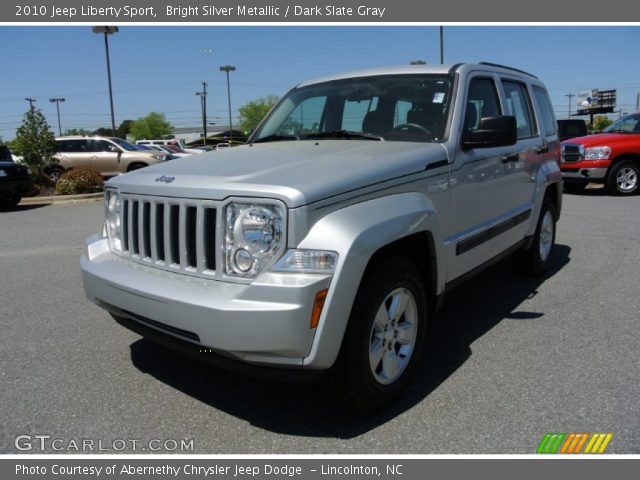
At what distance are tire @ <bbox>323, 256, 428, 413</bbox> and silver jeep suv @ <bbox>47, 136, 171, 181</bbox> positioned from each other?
16.9 metres

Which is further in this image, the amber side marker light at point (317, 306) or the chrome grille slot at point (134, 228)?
the chrome grille slot at point (134, 228)

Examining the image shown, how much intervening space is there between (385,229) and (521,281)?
3.22 m

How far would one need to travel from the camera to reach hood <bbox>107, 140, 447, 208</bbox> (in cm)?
258

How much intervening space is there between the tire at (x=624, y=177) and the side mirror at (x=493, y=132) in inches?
381

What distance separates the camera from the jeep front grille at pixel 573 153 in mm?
12056

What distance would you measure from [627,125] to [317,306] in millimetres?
12542

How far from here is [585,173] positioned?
11961 millimetres

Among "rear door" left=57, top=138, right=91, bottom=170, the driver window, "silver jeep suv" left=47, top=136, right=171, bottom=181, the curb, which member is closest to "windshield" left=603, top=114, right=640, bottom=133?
the driver window

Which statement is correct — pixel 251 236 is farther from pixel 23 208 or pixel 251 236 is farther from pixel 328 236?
pixel 23 208

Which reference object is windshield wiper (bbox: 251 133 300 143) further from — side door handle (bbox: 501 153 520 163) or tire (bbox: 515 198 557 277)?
tire (bbox: 515 198 557 277)

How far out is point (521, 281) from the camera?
5441 mm

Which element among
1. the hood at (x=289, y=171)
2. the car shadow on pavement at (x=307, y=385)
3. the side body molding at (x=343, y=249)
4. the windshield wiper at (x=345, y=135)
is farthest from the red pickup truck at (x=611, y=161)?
the side body molding at (x=343, y=249)

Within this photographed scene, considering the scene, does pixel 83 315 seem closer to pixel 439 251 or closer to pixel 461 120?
pixel 439 251

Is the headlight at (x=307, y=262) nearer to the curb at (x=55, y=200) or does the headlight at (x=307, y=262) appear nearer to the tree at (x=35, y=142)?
the curb at (x=55, y=200)
